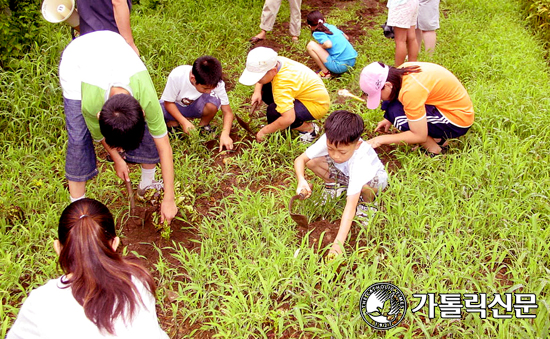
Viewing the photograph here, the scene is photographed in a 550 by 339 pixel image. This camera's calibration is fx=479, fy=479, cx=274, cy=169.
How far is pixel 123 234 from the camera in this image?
10.4ft

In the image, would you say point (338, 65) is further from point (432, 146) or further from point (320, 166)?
point (320, 166)

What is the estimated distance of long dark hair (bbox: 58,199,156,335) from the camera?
1.63 meters

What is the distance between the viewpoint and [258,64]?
3.75m

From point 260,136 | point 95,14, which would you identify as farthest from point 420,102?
point 95,14

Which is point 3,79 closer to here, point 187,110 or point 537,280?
point 187,110

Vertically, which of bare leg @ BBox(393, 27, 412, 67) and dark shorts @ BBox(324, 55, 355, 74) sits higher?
bare leg @ BBox(393, 27, 412, 67)

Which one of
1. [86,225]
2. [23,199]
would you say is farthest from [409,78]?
[23,199]

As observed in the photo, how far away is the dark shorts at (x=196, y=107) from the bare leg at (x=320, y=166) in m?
1.19

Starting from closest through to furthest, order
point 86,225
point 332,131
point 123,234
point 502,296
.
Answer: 1. point 86,225
2. point 502,296
3. point 332,131
4. point 123,234

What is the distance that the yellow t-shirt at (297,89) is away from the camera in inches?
153

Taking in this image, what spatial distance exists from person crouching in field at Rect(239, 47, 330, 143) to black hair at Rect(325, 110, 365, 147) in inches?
39.2

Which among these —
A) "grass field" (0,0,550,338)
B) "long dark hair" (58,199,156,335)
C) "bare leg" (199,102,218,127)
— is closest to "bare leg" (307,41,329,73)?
"grass field" (0,0,550,338)

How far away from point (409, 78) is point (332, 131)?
1.03 m

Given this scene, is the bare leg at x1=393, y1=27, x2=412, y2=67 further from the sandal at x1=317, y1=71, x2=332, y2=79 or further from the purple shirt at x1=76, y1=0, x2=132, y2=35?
the purple shirt at x1=76, y1=0, x2=132, y2=35
